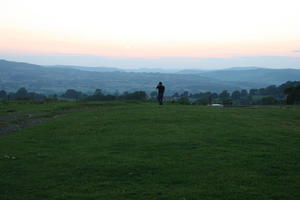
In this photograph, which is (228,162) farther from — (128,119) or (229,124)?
(128,119)

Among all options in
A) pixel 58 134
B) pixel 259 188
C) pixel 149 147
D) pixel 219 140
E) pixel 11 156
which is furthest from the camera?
pixel 58 134

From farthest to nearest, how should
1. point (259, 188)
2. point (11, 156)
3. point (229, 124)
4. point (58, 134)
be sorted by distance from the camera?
point (229, 124)
point (58, 134)
point (11, 156)
point (259, 188)

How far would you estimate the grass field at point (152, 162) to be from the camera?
9469mm

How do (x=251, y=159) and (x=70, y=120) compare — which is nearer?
(x=251, y=159)

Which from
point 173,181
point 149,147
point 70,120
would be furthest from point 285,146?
point 70,120

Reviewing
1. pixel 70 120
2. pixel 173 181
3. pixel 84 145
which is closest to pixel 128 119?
pixel 70 120

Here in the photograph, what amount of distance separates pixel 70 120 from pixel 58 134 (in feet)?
20.1

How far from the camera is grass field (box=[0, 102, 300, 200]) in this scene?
947cm

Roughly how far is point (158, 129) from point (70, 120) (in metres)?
8.29

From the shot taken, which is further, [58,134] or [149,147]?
[58,134]

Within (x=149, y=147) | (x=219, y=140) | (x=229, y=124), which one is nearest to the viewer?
(x=149, y=147)

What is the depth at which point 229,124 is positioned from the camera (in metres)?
21.5

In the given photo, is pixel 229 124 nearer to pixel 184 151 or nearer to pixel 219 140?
pixel 219 140

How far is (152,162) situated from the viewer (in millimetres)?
12266
